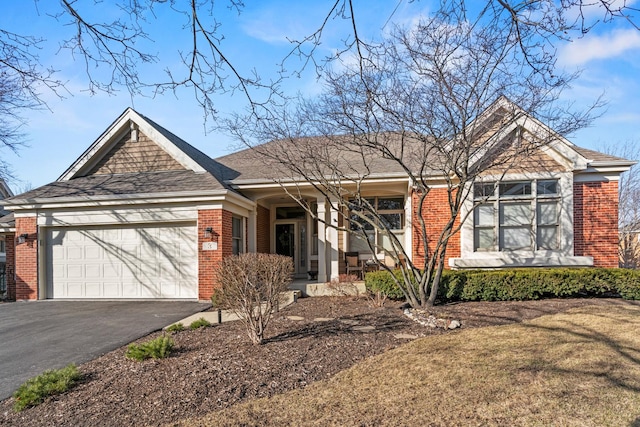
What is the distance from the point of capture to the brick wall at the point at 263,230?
13.7 m

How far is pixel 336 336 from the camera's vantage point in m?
6.40

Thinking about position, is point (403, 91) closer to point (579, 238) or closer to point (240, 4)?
point (240, 4)

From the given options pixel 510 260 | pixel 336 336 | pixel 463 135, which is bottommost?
pixel 336 336

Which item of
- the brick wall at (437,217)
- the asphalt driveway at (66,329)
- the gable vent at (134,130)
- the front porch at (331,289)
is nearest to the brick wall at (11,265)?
the asphalt driveway at (66,329)

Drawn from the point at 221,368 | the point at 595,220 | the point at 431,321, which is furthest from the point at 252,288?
the point at 595,220

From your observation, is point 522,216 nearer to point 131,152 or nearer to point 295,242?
point 295,242

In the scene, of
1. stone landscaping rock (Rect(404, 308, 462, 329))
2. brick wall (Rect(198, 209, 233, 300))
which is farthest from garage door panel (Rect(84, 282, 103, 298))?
stone landscaping rock (Rect(404, 308, 462, 329))

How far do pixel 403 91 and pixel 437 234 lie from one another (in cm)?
450

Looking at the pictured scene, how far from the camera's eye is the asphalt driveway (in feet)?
18.4

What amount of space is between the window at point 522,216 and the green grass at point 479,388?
504 centimetres

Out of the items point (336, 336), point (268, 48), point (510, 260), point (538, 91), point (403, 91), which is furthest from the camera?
point (510, 260)

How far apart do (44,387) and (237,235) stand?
8.05 meters

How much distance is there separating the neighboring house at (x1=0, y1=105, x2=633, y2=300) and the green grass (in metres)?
5.20

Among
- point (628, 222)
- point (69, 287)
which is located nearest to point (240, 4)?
point (69, 287)
